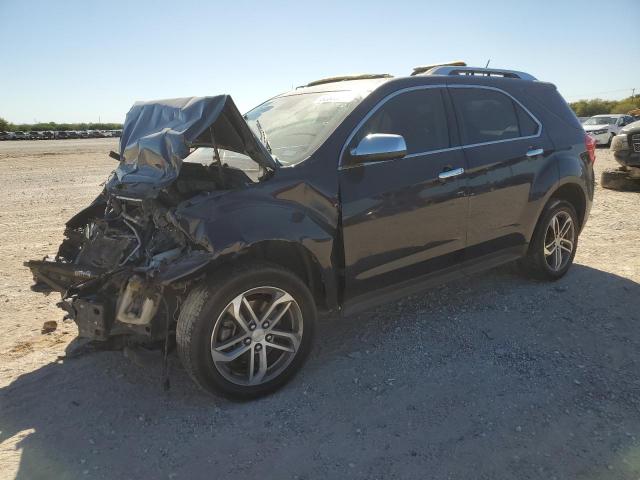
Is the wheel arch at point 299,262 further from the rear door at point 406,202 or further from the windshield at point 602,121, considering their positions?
the windshield at point 602,121

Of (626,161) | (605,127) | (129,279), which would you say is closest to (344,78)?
(129,279)

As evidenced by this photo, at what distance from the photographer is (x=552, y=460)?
270 centimetres

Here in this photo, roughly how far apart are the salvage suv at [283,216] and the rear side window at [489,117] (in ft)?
0.06

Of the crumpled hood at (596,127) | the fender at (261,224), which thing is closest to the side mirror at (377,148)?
the fender at (261,224)

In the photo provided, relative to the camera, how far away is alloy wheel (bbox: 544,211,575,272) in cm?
518

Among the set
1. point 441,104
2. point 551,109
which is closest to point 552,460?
point 441,104

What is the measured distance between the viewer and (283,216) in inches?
129

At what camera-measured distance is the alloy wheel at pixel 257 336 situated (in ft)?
10.5

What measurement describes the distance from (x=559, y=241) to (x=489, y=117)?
62.3 inches

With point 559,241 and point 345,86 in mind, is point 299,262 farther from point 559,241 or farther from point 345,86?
point 559,241

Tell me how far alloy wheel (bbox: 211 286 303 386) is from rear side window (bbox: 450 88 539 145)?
2111 mm

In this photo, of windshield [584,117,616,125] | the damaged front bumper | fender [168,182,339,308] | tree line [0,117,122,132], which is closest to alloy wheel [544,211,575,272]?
fender [168,182,339,308]

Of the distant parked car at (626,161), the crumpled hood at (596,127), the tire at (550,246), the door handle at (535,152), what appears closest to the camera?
the door handle at (535,152)

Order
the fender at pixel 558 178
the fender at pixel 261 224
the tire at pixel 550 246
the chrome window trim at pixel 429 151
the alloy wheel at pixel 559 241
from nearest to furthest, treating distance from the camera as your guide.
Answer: the fender at pixel 261 224, the chrome window trim at pixel 429 151, the fender at pixel 558 178, the tire at pixel 550 246, the alloy wheel at pixel 559 241
